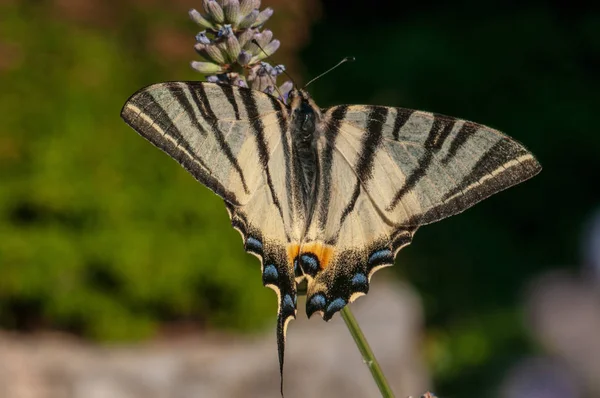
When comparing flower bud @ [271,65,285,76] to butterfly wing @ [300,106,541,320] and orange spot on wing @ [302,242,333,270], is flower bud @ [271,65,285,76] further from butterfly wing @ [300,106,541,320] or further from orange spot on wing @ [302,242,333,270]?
orange spot on wing @ [302,242,333,270]

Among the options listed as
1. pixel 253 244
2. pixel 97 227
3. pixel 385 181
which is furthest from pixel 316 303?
pixel 97 227

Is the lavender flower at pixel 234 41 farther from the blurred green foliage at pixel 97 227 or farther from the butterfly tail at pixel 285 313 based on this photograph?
the blurred green foliage at pixel 97 227

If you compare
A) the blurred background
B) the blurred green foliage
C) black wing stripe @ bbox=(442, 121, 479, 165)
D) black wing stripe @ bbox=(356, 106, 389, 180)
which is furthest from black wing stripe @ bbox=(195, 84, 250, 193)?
the blurred green foliage

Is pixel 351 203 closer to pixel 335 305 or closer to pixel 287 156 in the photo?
pixel 287 156

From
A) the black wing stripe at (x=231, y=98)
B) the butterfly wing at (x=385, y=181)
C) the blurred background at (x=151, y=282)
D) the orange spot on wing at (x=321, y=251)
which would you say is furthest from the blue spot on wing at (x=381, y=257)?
the blurred background at (x=151, y=282)

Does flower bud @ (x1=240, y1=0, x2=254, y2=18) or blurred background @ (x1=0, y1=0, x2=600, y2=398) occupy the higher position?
flower bud @ (x1=240, y1=0, x2=254, y2=18)

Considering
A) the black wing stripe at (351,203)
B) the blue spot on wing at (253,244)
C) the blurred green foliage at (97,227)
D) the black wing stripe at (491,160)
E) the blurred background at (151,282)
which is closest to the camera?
the black wing stripe at (491,160)
